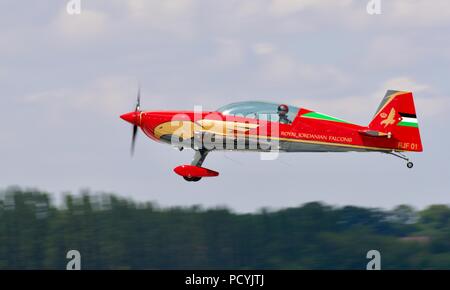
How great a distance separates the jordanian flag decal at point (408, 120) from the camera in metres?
33.0

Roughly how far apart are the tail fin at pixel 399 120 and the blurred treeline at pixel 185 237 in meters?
24.5

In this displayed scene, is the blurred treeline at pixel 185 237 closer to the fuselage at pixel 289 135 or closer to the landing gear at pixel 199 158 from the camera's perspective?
the landing gear at pixel 199 158

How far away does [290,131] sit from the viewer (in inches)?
1291

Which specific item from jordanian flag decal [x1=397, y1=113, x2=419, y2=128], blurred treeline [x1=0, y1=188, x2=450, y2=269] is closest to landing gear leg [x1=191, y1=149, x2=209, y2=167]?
jordanian flag decal [x1=397, y1=113, x2=419, y2=128]

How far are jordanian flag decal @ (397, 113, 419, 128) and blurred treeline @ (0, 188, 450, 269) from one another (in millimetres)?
24693

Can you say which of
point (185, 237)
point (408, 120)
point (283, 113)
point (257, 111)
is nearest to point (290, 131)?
point (283, 113)

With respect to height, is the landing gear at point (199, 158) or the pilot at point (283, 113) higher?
the pilot at point (283, 113)

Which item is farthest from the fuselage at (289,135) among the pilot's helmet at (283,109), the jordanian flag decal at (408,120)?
the jordanian flag decal at (408,120)

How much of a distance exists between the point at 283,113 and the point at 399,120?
3275mm

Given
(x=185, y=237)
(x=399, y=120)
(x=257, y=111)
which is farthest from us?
(x=185, y=237)

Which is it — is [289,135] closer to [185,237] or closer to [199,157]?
[199,157]

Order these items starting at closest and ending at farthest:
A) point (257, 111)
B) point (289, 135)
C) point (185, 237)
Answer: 1. point (257, 111)
2. point (289, 135)
3. point (185, 237)

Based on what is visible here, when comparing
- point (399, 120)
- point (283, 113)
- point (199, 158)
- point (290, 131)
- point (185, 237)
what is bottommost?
point (199, 158)
